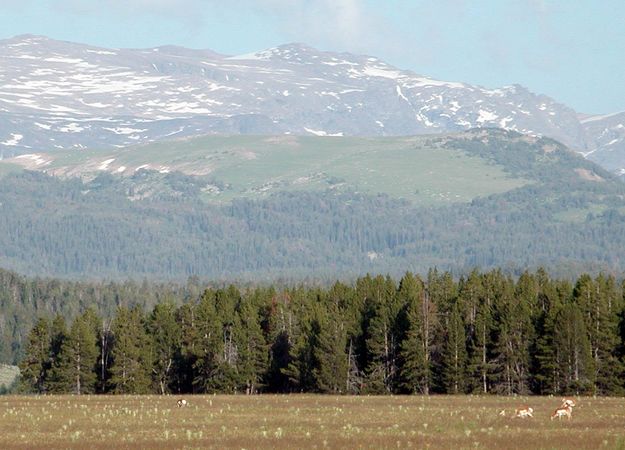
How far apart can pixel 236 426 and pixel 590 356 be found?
1741 inches

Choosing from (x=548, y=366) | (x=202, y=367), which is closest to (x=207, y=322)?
(x=202, y=367)

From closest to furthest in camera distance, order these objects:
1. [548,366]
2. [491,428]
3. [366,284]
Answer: [491,428], [548,366], [366,284]

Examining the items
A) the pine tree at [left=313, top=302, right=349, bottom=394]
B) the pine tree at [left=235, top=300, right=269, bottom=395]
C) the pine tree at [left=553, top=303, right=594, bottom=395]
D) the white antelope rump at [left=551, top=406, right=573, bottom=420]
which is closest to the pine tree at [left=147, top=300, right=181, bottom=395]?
the pine tree at [left=235, top=300, right=269, bottom=395]

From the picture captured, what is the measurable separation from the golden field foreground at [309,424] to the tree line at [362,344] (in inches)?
723

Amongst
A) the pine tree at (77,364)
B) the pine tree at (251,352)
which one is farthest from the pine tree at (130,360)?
the pine tree at (251,352)

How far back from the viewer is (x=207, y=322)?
124 meters

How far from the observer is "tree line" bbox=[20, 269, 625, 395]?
365 ft

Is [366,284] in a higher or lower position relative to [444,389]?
higher

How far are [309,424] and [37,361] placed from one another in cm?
5841

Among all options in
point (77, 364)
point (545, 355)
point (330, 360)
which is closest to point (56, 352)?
point (77, 364)

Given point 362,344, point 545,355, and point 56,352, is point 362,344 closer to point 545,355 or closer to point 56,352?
point 545,355

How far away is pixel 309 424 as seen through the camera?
236 ft

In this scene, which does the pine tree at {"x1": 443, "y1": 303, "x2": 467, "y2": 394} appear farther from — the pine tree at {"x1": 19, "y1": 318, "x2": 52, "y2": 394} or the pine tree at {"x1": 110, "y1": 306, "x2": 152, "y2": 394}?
the pine tree at {"x1": 19, "y1": 318, "x2": 52, "y2": 394}

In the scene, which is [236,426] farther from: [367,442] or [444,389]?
[444,389]
